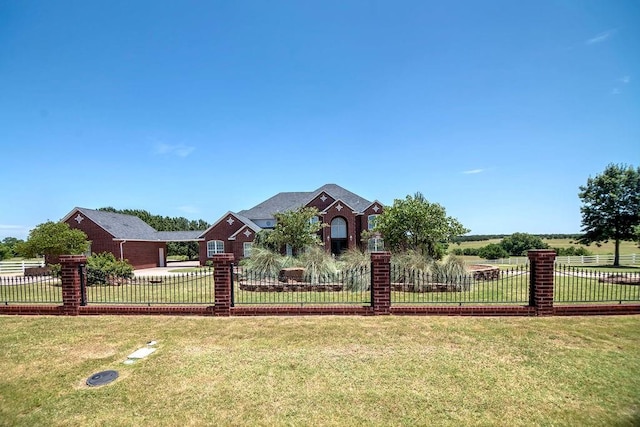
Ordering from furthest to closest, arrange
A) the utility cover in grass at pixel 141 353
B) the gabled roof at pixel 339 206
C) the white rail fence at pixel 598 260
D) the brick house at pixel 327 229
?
the gabled roof at pixel 339 206 → the brick house at pixel 327 229 → the white rail fence at pixel 598 260 → the utility cover in grass at pixel 141 353

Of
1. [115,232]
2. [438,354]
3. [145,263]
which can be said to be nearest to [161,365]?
[438,354]

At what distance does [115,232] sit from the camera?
28.5 m

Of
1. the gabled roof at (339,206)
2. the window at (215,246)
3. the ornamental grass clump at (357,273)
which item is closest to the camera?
the ornamental grass clump at (357,273)

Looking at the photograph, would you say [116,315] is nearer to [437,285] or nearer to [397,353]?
[397,353]

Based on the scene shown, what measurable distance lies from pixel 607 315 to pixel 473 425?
259 inches

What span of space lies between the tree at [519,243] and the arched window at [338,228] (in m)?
27.2

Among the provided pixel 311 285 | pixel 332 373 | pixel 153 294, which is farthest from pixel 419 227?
pixel 332 373

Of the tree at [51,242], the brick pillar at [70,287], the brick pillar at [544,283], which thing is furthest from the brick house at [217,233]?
the brick pillar at [544,283]

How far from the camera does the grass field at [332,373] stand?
4031 mm

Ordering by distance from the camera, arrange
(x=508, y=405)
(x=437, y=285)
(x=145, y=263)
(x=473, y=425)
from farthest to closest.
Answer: (x=145, y=263) < (x=437, y=285) < (x=508, y=405) < (x=473, y=425)

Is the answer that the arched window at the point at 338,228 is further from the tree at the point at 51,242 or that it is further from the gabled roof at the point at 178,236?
the tree at the point at 51,242

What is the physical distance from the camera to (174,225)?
5656 cm

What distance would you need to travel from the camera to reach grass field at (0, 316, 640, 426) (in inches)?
159

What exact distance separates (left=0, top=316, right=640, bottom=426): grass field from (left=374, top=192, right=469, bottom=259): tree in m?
9.05
